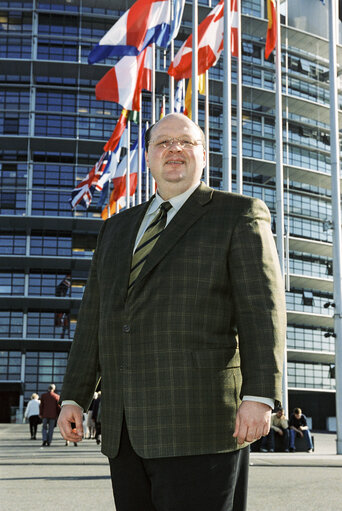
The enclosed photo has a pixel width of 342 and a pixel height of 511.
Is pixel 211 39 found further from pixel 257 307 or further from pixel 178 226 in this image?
pixel 257 307

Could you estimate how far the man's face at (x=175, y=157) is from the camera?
3.13 meters

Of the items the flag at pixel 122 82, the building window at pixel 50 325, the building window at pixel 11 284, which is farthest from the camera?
the building window at pixel 11 284

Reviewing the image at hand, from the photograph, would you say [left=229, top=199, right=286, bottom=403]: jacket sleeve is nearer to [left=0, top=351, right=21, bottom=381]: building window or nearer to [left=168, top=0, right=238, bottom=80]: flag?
[left=168, top=0, right=238, bottom=80]: flag

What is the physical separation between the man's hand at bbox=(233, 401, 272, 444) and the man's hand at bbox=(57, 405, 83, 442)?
759 millimetres

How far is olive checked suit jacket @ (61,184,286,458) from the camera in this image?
2.67 m

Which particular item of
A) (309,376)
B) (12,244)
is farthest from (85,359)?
(309,376)

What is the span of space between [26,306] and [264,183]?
22989mm

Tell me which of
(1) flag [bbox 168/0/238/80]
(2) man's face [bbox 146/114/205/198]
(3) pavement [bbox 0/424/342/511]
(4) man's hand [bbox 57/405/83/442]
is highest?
(1) flag [bbox 168/0/238/80]

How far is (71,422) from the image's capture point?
3.04 metres

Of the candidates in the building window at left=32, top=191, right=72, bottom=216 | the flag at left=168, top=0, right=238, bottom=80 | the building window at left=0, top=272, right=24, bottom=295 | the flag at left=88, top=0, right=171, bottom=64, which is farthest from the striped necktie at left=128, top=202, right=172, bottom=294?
the building window at left=32, top=191, right=72, bottom=216

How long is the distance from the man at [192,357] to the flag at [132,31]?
1475 cm

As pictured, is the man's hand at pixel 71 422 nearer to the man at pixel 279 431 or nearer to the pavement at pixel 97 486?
the pavement at pixel 97 486

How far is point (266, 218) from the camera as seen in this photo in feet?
9.92

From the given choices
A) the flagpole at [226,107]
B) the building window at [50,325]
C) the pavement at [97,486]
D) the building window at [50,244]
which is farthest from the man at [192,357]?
the building window at [50,244]
